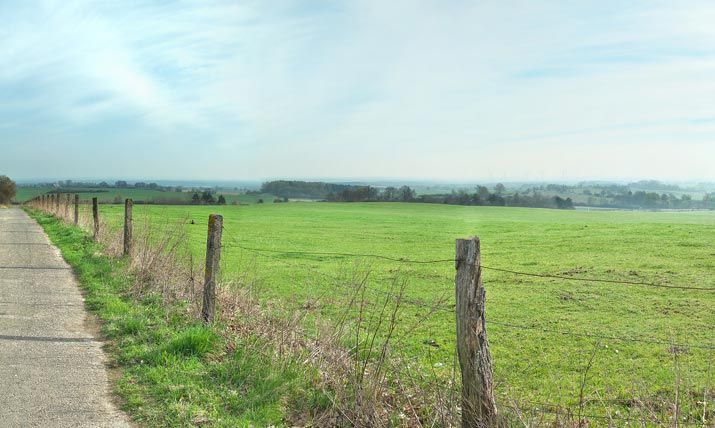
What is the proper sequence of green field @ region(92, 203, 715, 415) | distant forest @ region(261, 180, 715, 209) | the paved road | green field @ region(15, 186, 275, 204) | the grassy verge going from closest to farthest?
the paved road
the grassy verge
green field @ region(92, 203, 715, 415)
green field @ region(15, 186, 275, 204)
distant forest @ region(261, 180, 715, 209)

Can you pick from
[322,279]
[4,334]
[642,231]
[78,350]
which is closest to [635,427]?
[78,350]

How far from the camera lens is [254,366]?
6375 mm

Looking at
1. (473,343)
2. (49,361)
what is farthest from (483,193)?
(473,343)

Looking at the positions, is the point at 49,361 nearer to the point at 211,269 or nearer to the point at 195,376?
the point at 195,376

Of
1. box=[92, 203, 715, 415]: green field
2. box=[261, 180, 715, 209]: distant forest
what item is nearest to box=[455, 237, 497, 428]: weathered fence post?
box=[92, 203, 715, 415]: green field

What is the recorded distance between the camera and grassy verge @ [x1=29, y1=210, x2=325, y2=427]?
5.38m

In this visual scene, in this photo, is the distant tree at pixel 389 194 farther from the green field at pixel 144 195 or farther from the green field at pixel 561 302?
the green field at pixel 561 302

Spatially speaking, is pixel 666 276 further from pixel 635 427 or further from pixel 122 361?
pixel 122 361

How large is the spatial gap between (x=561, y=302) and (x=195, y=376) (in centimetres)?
1084

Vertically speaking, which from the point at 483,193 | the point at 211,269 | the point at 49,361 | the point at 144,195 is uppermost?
the point at 483,193

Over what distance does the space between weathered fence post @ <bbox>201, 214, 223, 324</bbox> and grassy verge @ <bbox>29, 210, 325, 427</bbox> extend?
0.21 meters

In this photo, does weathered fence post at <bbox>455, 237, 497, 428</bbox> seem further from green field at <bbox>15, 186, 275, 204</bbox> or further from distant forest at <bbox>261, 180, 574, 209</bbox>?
distant forest at <bbox>261, 180, 574, 209</bbox>

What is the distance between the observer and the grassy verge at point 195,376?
5375mm

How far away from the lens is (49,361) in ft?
22.4
